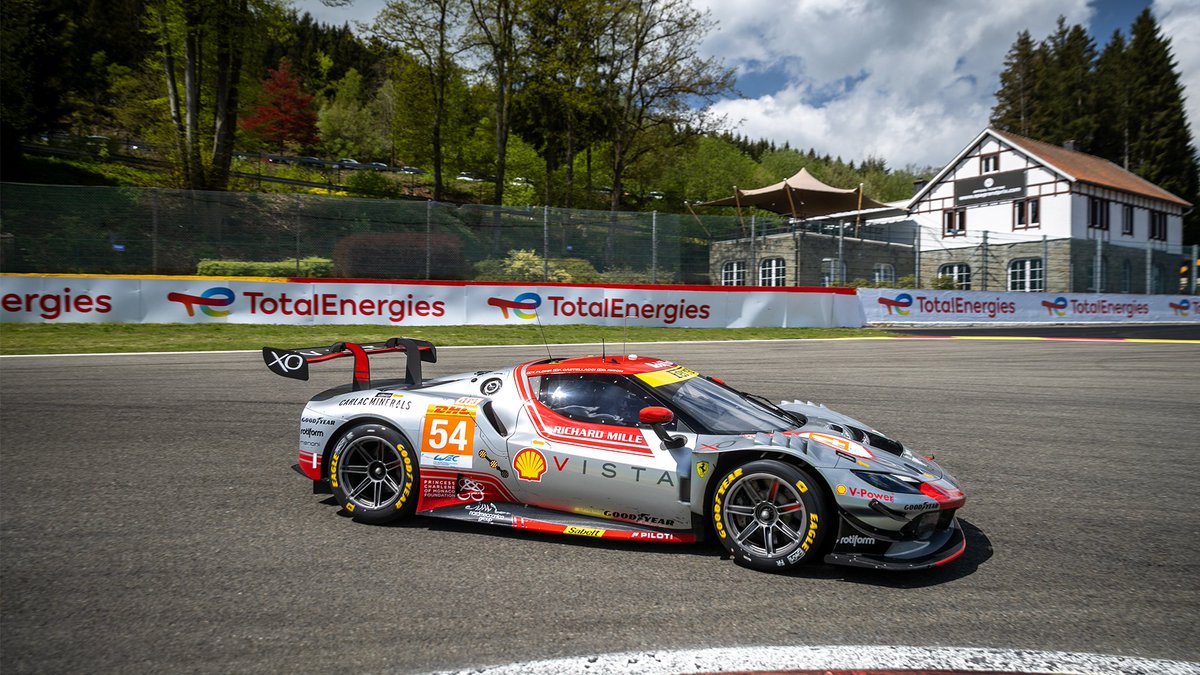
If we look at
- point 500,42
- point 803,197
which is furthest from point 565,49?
point 803,197

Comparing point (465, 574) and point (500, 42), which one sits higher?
point (500, 42)

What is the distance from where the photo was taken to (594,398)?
15.8 feet

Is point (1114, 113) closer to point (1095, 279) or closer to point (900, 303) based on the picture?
point (1095, 279)

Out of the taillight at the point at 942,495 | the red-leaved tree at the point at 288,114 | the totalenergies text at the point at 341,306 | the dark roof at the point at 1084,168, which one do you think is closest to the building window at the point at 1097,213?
the dark roof at the point at 1084,168

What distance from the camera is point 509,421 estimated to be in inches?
192

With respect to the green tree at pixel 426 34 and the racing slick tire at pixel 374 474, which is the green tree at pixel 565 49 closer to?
Answer: the green tree at pixel 426 34

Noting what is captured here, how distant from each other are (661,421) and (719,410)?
639 millimetres

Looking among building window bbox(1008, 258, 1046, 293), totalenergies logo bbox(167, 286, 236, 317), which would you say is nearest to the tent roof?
building window bbox(1008, 258, 1046, 293)

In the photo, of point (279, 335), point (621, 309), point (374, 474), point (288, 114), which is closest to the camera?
point (374, 474)

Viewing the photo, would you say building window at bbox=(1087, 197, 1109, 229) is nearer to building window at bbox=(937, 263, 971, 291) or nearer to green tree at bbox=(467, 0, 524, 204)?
building window at bbox=(937, 263, 971, 291)

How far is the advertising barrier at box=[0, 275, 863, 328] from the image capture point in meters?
16.9

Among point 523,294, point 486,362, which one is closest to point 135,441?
point 486,362

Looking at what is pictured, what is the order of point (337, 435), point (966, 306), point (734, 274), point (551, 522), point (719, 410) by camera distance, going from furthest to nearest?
point (966, 306) < point (734, 274) < point (337, 435) < point (719, 410) < point (551, 522)

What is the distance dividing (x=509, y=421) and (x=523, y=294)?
48.5 ft
